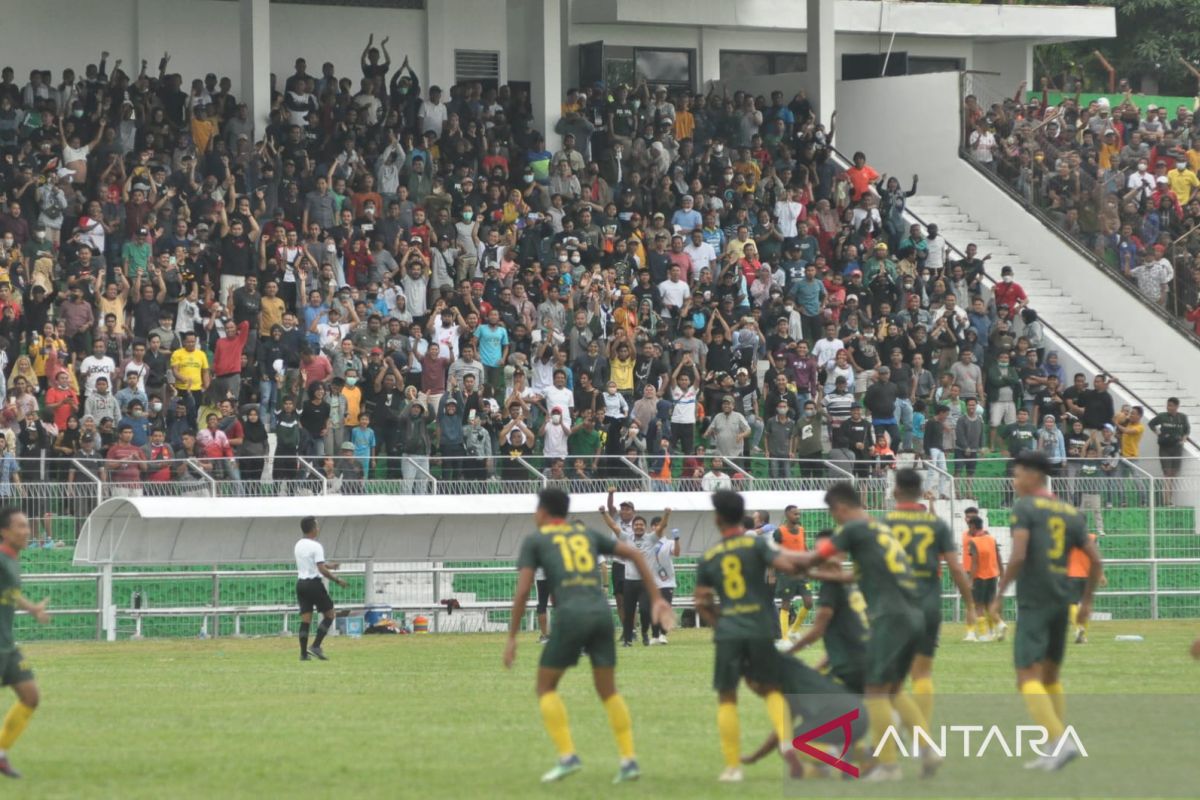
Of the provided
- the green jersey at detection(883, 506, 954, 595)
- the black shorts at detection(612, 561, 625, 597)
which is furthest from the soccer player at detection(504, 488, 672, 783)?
the black shorts at detection(612, 561, 625, 597)

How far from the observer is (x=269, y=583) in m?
29.4

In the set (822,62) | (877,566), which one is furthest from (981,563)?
(822,62)

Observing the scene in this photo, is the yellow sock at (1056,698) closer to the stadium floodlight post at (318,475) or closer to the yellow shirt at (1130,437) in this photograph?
the stadium floodlight post at (318,475)

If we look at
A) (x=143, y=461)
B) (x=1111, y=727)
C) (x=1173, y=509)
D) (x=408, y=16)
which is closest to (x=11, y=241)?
(x=143, y=461)

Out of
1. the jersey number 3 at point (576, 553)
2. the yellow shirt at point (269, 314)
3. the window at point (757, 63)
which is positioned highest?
the window at point (757, 63)

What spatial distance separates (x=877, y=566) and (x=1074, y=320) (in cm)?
2955

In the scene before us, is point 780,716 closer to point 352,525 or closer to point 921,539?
point 921,539

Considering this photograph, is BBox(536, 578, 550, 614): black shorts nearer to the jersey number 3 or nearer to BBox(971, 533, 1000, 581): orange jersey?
BBox(971, 533, 1000, 581): orange jersey

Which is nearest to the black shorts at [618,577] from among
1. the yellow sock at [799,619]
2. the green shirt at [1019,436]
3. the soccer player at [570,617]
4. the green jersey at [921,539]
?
the yellow sock at [799,619]

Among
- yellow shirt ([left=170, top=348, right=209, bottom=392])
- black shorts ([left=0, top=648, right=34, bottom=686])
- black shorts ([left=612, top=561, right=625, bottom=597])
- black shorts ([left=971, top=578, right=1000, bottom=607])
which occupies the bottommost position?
black shorts ([left=971, top=578, right=1000, bottom=607])

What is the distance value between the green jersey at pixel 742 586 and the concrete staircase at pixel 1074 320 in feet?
89.3

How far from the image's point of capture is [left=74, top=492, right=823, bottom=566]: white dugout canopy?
27547 millimetres

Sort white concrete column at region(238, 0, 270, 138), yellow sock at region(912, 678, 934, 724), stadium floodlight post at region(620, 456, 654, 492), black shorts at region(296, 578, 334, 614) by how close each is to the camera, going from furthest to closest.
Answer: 1. white concrete column at region(238, 0, 270, 138)
2. stadium floodlight post at region(620, 456, 654, 492)
3. black shorts at region(296, 578, 334, 614)
4. yellow sock at region(912, 678, 934, 724)

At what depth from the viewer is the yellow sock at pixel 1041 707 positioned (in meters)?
13.0
